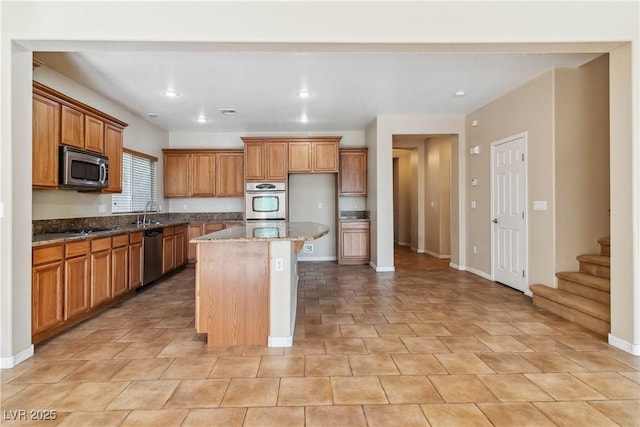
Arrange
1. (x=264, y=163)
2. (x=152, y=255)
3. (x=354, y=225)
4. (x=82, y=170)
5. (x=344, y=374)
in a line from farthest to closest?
1. (x=354, y=225)
2. (x=264, y=163)
3. (x=152, y=255)
4. (x=82, y=170)
5. (x=344, y=374)

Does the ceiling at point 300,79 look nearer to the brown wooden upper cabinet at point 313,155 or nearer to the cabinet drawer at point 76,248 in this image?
the brown wooden upper cabinet at point 313,155

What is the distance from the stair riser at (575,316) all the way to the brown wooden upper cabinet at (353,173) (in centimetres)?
355

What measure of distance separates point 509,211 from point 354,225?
8.76ft

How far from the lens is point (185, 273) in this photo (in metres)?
5.89

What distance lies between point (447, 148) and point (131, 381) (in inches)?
271

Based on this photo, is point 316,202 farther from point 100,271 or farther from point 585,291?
point 585,291

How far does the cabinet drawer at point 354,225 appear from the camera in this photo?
646 cm

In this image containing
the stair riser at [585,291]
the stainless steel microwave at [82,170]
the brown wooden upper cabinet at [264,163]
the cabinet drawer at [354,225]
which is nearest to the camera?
the stair riser at [585,291]

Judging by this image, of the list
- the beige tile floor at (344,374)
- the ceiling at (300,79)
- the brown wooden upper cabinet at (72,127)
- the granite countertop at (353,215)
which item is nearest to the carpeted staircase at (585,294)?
the beige tile floor at (344,374)

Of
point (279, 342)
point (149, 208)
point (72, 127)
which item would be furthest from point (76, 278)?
point (149, 208)

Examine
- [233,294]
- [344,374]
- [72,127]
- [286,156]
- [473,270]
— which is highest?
[286,156]

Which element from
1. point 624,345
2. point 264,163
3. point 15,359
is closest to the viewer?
point 15,359

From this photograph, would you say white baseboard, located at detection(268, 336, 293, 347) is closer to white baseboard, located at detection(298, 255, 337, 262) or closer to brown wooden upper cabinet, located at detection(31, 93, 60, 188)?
brown wooden upper cabinet, located at detection(31, 93, 60, 188)

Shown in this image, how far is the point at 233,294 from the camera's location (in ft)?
9.25
